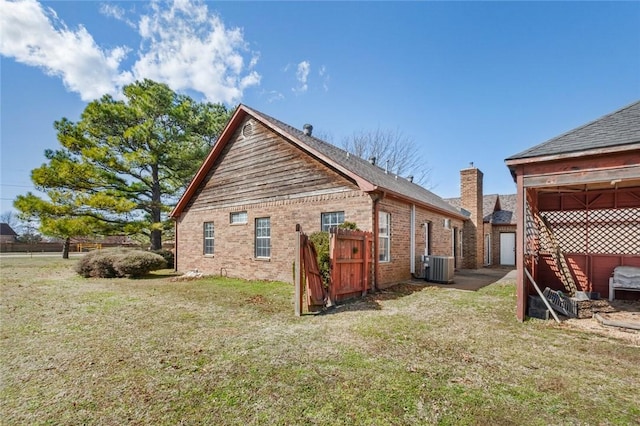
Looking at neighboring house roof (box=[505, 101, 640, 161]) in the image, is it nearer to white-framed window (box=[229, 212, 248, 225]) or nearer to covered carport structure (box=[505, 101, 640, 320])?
covered carport structure (box=[505, 101, 640, 320])

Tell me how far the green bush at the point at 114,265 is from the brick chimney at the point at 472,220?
16171 millimetres

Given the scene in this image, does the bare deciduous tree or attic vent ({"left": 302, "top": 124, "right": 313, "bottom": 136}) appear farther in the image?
the bare deciduous tree

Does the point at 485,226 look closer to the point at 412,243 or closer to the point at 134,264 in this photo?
the point at 412,243

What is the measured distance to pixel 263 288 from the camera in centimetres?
952

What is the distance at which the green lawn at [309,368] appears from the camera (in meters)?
2.70

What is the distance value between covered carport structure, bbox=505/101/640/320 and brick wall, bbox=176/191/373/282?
3964mm

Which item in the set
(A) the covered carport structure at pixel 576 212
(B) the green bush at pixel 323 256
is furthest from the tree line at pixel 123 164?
(A) the covered carport structure at pixel 576 212

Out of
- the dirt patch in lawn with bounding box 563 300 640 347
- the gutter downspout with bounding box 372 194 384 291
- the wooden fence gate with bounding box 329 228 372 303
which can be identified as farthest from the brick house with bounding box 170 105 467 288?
the dirt patch in lawn with bounding box 563 300 640 347

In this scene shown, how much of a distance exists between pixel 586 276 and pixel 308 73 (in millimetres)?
12837

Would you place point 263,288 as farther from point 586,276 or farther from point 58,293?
point 586,276

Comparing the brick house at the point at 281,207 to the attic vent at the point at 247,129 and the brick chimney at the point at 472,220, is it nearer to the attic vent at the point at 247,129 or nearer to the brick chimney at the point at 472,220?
the attic vent at the point at 247,129

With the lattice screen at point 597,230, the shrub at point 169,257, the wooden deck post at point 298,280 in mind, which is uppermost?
the lattice screen at point 597,230

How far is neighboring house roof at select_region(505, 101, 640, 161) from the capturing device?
490 cm

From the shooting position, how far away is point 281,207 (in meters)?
10.9
